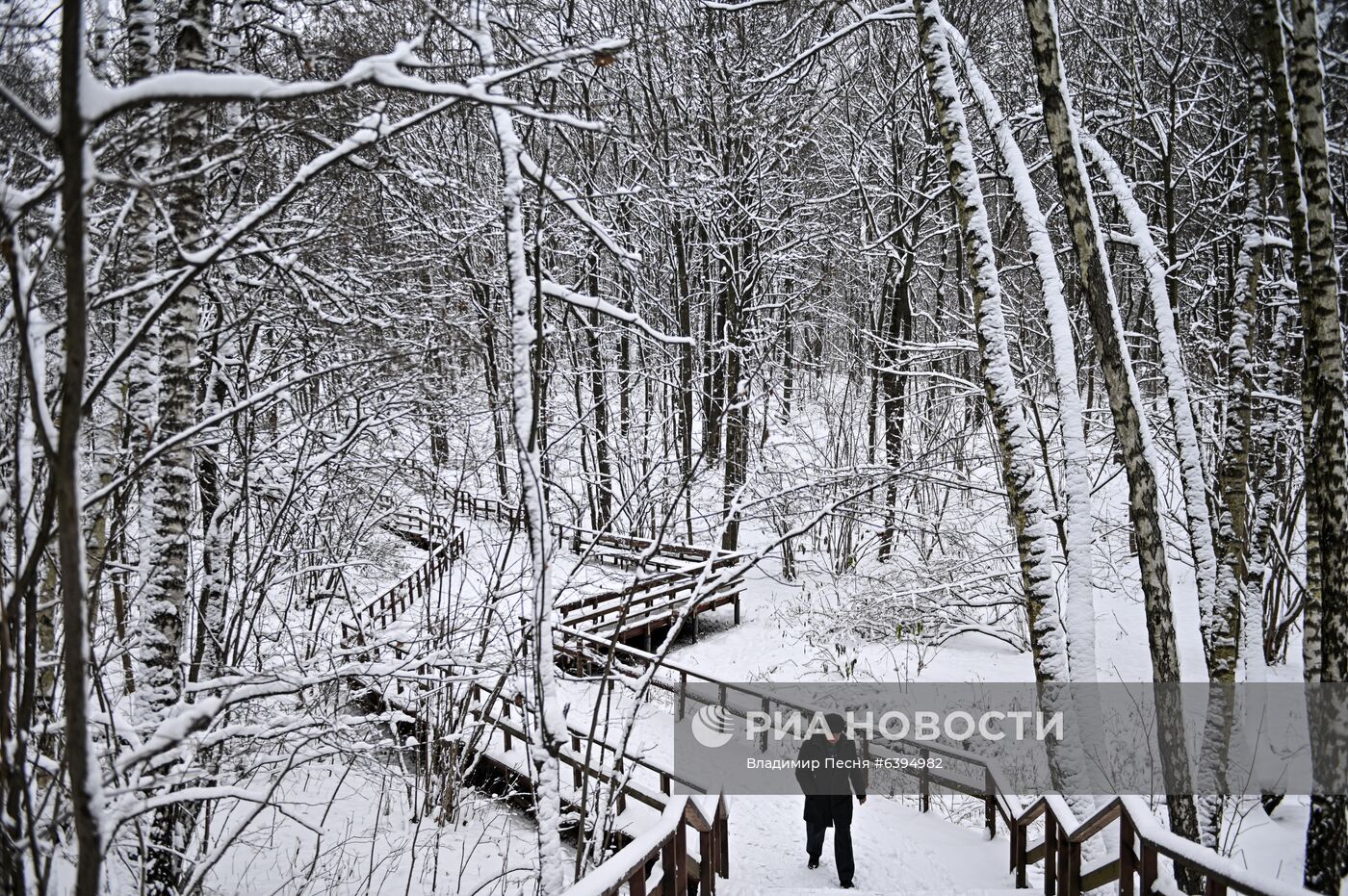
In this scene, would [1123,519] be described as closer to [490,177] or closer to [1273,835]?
[1273,835]

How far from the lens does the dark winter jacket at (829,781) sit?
6.39m

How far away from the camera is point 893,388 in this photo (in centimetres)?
1539

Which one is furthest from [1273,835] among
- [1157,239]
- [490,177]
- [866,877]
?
[490,177]

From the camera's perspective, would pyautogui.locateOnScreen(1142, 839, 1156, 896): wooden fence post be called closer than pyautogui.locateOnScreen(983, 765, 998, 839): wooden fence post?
Yes

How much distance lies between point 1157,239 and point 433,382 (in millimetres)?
10060

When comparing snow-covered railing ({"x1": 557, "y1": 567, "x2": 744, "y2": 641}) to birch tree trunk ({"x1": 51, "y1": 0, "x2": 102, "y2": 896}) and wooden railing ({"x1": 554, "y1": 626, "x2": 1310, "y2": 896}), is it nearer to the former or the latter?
wooden railing ({"x1": 554, "y1": 626, "x2": 1310, "y2": 896})

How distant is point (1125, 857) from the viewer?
14.1 feet

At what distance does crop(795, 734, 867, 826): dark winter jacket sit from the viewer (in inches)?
252

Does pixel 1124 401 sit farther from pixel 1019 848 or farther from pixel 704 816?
pixel 704 816

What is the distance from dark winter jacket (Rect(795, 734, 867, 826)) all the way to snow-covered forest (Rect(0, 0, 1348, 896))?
740mm

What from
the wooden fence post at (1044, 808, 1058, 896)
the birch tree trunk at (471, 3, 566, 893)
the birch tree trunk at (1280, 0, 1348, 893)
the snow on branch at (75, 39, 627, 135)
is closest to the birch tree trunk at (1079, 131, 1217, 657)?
the birch tree trunk at (1280, 0, 1348, 893)

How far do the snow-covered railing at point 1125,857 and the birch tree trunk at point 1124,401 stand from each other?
0.86 m

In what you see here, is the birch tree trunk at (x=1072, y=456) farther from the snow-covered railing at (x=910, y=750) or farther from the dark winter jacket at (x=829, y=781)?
the dark winter jacket at (x=829, y=781)

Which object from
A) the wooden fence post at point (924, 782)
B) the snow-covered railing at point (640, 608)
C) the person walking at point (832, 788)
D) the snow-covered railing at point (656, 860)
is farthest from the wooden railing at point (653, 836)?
the snow-covered railing at point (640, 608)
